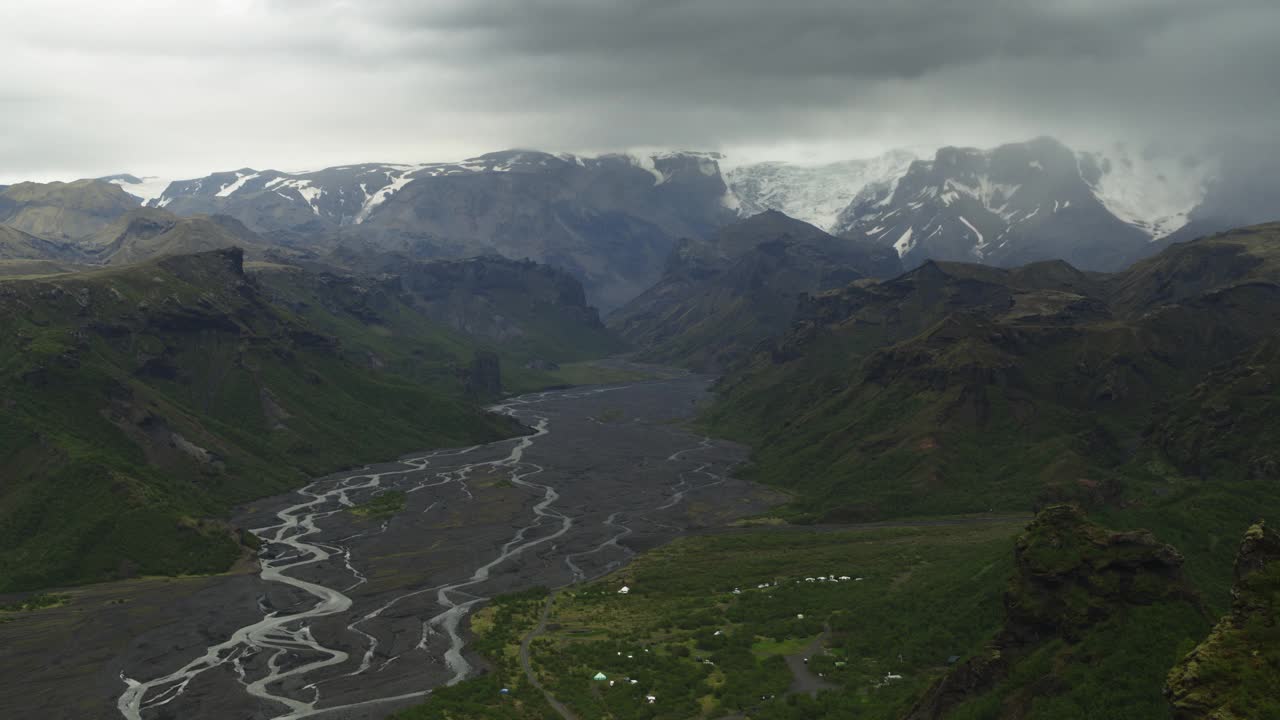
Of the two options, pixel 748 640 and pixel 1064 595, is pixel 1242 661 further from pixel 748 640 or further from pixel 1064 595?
pixel 748 640

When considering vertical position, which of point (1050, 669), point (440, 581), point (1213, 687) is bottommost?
point (440, 581)

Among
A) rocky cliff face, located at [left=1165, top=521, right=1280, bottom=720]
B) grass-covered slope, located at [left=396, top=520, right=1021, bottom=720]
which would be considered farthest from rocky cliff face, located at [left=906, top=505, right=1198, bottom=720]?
rocky cliff face, located at [left=1165, top=521, right=1280, bottom=720]

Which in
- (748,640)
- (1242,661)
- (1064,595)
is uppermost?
(1242,661)

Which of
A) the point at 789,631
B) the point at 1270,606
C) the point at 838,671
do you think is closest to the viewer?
the point at 1270,606

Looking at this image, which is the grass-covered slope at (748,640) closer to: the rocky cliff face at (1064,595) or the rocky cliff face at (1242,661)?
the rocky cliff face at (1064,595)

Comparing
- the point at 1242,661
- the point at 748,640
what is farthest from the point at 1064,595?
the point at 748,640

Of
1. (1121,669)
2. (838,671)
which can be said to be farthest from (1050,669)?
(838,671)

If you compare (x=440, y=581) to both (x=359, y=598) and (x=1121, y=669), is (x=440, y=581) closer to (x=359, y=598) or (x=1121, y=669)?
(x=359, y=598)

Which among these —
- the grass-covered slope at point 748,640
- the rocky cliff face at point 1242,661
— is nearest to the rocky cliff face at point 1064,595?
the grass-covered slope at point 748,640
